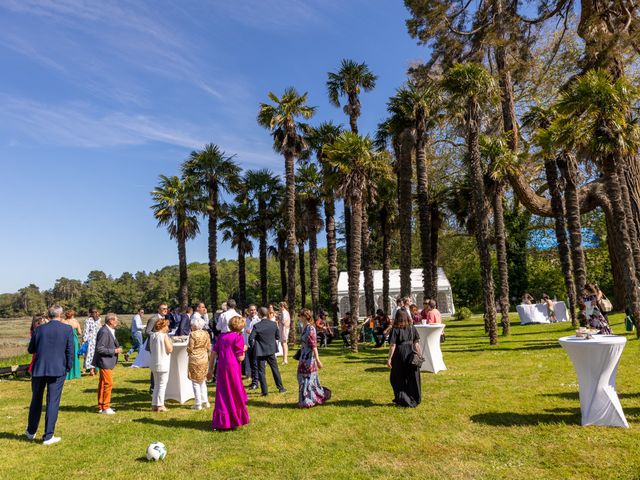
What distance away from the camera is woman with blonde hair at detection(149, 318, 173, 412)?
8.47 metres

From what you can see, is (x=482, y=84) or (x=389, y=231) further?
(x=389, y=231)

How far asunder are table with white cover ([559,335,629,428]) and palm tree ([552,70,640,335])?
797 centimetres

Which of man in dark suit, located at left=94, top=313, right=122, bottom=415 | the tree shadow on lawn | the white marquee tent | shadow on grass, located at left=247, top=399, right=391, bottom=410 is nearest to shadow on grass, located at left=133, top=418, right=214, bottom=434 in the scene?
the tree shadow on lawn

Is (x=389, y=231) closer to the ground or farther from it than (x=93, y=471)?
farther from it

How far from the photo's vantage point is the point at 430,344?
428 inches

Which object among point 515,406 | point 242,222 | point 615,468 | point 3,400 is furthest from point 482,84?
point 242,222

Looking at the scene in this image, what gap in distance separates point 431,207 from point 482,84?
10492mm

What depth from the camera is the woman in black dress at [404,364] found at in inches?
305

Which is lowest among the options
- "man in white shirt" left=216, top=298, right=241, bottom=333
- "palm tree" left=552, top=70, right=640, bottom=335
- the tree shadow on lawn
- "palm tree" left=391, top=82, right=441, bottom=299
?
the tree shadow on lawn

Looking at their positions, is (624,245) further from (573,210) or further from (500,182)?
(500,182)

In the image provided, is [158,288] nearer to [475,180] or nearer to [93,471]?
[475,180]

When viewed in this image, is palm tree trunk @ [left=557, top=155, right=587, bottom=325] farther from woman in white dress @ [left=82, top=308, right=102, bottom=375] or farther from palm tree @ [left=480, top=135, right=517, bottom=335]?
woman in white dress @ [left=82, top=308, right=102, bottom=375]

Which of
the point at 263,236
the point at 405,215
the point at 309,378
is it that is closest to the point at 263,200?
the point at 263,236

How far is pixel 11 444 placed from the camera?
661cm
